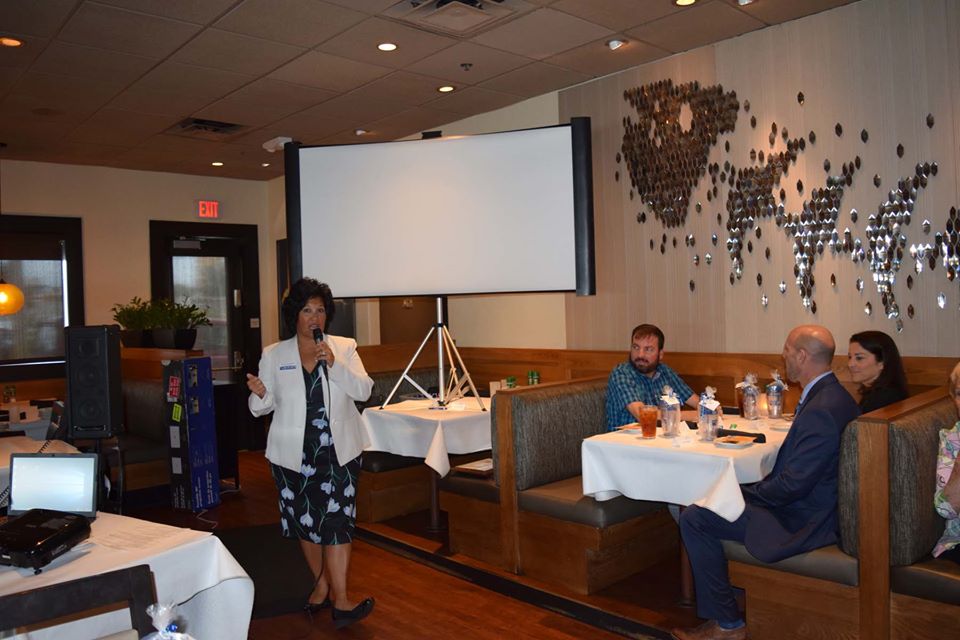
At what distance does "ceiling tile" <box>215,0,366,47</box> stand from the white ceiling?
1 centimetres

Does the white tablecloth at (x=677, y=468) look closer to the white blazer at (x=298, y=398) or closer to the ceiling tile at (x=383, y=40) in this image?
the white blazer at (x=298, y=398)

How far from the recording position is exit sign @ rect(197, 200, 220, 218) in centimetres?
904

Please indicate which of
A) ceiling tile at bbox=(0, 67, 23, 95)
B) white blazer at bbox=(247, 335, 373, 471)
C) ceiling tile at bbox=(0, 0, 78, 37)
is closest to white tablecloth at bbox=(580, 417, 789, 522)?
white blazer at bbox=(247, 335, 373, 471)

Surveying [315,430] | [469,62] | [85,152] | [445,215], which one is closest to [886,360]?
[445,215]

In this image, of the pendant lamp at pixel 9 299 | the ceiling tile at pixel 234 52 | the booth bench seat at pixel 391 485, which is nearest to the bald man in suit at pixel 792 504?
the booth bench seat at pixel 391 485

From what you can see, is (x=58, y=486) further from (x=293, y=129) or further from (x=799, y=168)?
(x=293, y=129)

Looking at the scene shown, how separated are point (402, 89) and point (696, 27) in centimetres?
224

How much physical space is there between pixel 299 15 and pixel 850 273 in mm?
3515

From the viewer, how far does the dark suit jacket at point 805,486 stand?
3098mm

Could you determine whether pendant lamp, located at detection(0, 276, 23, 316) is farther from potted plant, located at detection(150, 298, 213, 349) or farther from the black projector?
the black projector

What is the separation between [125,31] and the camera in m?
4.57

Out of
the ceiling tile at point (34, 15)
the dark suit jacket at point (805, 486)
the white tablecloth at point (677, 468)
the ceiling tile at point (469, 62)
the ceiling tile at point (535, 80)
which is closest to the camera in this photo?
the dark suit jacket at point (805, 486)

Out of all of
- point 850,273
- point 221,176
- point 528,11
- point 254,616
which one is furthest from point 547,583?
point 221,176

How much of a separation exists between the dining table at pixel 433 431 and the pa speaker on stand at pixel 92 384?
150 centimetres
